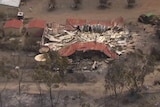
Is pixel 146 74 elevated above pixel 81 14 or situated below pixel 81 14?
below

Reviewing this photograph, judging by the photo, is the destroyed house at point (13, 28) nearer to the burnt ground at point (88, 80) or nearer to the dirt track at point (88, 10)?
the burnt ground at point (88, 80)

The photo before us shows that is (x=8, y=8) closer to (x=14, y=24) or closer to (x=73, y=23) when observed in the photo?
(x=14, y=24)

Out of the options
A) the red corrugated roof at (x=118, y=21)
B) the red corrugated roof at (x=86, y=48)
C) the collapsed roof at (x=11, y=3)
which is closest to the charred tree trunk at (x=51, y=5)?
the collapsed roof at (x=11, y=3)

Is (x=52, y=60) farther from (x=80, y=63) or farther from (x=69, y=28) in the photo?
(x=69, y=28)

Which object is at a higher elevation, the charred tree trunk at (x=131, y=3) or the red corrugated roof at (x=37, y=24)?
the charred tree trunk at (x=131, y=3)

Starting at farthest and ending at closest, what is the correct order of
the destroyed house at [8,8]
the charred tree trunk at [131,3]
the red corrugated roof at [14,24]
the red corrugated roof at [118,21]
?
the charred tree trunk at [131,3] < the destroyed house at [8,8] < the red corrugated roof at [118,21] < the red corrugated roof at [14,24]

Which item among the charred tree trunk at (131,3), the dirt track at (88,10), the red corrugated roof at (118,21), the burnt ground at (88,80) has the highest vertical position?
the charred tree trunk at (131,3)

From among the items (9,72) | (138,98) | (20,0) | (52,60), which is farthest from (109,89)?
(20,0)
